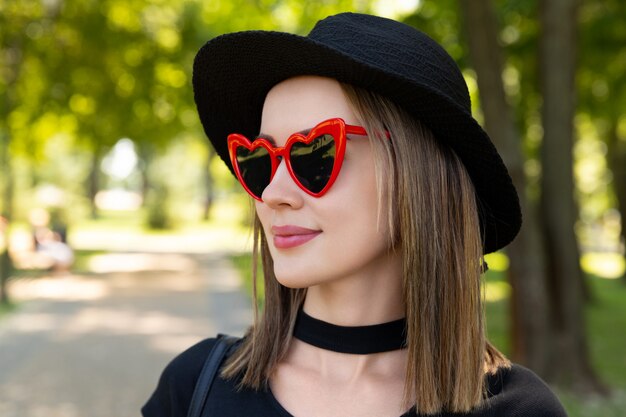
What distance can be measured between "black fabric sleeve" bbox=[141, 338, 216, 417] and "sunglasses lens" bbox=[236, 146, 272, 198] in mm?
395

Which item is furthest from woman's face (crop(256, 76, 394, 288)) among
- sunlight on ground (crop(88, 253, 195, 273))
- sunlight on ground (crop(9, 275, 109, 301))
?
sunlight on ground (crop(88, 253, 195, 273))

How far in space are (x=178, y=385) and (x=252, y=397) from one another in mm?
172

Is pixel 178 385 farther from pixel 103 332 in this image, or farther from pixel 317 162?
pixel 103 332

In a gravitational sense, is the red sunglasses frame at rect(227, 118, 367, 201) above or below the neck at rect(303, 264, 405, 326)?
above

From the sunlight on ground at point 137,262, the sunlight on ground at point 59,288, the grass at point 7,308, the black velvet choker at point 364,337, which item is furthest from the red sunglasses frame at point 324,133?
the sunlight on ground at point 137,262

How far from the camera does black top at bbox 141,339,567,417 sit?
1760mm

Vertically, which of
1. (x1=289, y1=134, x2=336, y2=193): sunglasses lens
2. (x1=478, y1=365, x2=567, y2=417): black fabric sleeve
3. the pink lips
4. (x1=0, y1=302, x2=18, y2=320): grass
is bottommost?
(x1=0, y1=302, x2=18, y2=320): grass

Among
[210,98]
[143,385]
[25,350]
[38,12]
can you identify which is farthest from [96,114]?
[210,98]

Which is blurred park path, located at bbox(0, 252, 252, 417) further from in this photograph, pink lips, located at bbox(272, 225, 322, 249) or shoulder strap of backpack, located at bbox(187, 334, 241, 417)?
pink lips, located at bbox(272, 225, 322, 249)

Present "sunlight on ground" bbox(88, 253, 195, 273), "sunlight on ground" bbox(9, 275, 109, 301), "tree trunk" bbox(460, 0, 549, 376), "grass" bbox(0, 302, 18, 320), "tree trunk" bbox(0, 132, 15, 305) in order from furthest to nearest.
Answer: "sunlight on ground" bbox(88, 253, 195, 273)
"sunlight on ground" bbox(9, 275, 109, 301)
"tree trunk" bbox(0, 132, 15, 305)
"grass" bbox(0, 302, 18, 320)
"tree trunk" bbox(460, 0, 549, 376)

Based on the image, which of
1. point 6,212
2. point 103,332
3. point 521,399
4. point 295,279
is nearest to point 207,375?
point 295,279

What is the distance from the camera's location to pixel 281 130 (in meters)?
1.77

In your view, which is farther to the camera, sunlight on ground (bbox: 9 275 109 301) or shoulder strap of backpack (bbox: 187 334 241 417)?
sunlight on ground (bbox: 9 275 109 301)

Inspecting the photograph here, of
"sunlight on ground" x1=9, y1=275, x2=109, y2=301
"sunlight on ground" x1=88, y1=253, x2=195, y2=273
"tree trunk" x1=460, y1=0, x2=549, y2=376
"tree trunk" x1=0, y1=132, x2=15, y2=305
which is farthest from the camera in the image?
"sunlight on ground" x1=88, y1=253, x2=195, y2=273
